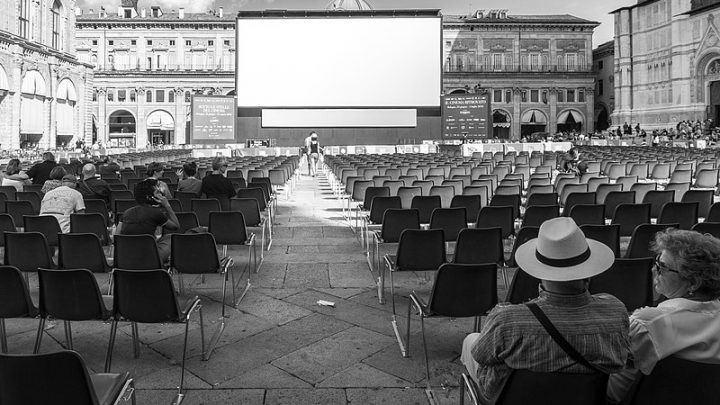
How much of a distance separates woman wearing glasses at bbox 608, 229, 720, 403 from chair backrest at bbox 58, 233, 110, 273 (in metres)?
4.82

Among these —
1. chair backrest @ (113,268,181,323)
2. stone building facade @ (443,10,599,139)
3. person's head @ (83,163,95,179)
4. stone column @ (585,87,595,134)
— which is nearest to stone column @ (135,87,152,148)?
stone building facade @ (443,10,599,139)

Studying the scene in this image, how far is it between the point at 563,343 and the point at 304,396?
2.04m

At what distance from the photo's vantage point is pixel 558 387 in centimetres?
232

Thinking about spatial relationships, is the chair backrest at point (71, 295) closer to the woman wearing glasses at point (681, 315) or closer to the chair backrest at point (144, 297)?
the chair backrest at point (144, 297)

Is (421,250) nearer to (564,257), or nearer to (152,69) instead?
(564,257)

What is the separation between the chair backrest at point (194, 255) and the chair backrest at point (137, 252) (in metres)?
0.21

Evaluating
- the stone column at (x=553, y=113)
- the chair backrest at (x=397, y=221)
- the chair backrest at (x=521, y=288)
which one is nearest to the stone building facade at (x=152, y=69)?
the stone column at (x=553, y=113)

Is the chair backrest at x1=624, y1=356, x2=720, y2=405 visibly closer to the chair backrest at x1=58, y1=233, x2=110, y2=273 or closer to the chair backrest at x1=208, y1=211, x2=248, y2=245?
the chair backrest at x1=58, y1=233, x2=110, y2=273

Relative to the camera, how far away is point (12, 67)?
33812 millimetres

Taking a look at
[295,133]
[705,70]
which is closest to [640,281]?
[295,133]

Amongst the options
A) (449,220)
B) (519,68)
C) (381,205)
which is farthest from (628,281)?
(519,68)

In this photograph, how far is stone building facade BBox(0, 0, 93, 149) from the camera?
110 ft

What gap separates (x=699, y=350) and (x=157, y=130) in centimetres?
7038

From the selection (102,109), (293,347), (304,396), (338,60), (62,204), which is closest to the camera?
(304,396)
